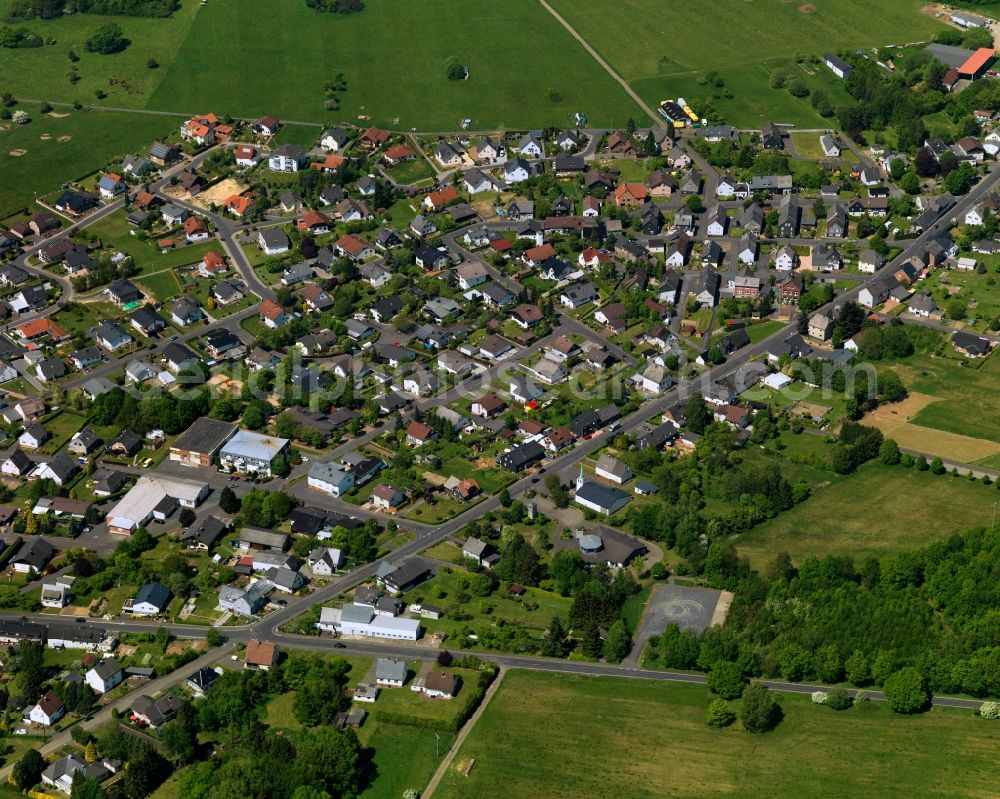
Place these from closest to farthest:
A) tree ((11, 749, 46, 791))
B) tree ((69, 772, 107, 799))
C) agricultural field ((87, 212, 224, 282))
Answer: tree ((69, 772, 107, 799))
tree ((11, 749, 46, 791))
agricultural field ((87, 212, 224, 282))

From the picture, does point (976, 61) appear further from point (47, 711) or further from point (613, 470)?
point (47, 711)

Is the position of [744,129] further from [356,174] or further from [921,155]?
[356,174]

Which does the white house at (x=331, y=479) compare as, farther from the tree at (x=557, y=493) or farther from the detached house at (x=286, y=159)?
the detached house at (x=286, y=159)

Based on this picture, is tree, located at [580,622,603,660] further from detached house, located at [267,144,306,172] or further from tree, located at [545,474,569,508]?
detached house, located at [267,144,306,172]

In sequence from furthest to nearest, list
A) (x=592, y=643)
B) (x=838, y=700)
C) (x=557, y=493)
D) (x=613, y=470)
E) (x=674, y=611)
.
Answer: (x=613, y=470) → (x=557, y=493) → (x=674, y=611) → (x=592, y=643) → (x=838, y=700)

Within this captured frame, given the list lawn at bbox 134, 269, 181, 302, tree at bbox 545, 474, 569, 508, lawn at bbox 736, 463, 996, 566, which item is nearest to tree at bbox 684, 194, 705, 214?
lawn at bbox 736, 463, 996, 566

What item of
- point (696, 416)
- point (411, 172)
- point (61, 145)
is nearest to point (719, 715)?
point (696, 416)
